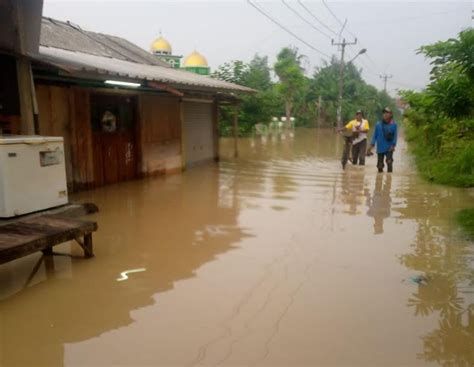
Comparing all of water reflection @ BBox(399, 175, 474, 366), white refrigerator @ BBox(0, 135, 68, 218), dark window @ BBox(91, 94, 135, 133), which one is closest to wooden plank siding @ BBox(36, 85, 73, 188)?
dark window @ BBox(91, 94, 135, 133)

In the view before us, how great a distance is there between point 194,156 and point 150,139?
331cm

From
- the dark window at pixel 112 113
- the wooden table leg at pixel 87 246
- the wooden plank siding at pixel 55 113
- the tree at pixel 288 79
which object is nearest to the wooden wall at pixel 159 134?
the dark window at pixel 112 113

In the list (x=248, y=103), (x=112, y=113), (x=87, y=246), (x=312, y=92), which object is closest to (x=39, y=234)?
(x=87, y=246)

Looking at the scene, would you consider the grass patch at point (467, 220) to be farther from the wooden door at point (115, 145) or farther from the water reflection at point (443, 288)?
the wooden door at point (115, 145)

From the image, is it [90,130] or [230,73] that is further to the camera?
[230,73]

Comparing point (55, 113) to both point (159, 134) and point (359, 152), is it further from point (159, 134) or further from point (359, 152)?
point (359, 152)

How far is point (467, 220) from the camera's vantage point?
283 inches

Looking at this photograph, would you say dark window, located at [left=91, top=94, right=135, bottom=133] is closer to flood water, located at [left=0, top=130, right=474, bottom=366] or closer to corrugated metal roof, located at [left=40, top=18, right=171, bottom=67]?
corrugated metal roof, located at [left=40, top=18, right=171, bottom=67]

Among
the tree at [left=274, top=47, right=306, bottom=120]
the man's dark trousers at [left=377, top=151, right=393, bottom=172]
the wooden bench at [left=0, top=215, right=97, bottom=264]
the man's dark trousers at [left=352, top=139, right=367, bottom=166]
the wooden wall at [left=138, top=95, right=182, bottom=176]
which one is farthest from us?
the tree at [left=274, top=47, right=306, bottom=120]

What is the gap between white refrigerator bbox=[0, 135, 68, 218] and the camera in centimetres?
469

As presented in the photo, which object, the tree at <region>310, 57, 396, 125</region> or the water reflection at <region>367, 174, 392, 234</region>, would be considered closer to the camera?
the water reflection at <region>367, 174, 392, 234</region>

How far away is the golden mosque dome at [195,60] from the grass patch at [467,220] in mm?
30136

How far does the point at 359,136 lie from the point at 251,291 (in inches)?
410

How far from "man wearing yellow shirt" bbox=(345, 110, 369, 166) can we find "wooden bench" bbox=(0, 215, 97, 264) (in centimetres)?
1016
